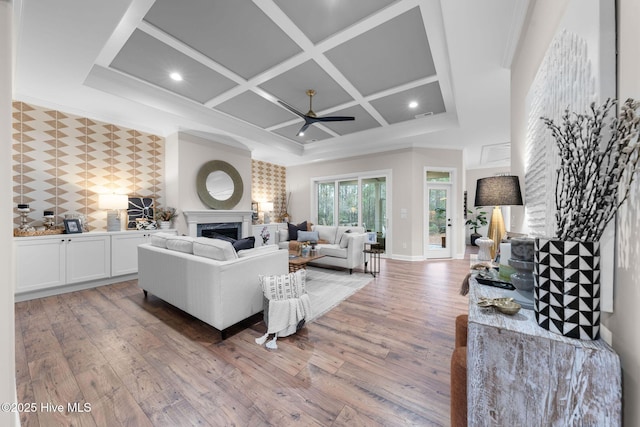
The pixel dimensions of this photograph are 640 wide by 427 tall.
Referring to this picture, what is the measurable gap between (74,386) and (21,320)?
1.78 meters

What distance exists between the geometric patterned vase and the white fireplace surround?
4.94 metres

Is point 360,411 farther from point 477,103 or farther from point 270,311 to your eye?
point 477,103

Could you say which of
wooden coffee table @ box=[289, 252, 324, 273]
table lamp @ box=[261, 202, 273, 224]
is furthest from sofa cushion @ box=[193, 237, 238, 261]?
table lamp @ box=[261, 202, 273, 224]

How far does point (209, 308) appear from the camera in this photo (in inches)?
86.1

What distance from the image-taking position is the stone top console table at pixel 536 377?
68 cm

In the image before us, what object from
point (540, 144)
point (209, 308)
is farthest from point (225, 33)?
point (540, 144)

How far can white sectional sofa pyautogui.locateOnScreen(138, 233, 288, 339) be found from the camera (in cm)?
215

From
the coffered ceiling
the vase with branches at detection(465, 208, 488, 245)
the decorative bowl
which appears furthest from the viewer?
the vase with branches at detection(465, 208, 488, 245)

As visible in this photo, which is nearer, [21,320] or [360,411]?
[360,411]

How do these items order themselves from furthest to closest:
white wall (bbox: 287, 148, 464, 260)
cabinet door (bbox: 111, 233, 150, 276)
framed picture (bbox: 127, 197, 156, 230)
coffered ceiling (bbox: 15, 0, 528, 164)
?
white wall (bbox: 287, 148, 464, 260) < framed picture (bbox: 127, 197, 156, 230) < cabinet door (bbox: 111, 233, 150, 276) < coffered ceiling (bbox: 15, 0, 528, 164)

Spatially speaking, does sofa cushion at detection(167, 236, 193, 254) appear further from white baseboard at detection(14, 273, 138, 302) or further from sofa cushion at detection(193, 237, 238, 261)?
white baseboard at detection(14, 273, 138, 302)

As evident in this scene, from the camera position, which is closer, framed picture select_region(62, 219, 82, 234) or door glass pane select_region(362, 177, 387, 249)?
framed picture select_region(62, 219, 82, 234)

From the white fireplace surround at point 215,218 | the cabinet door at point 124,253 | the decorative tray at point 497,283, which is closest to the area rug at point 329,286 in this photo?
the decorative tray at point 497,283

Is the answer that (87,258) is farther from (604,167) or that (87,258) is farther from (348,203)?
(348,203)
